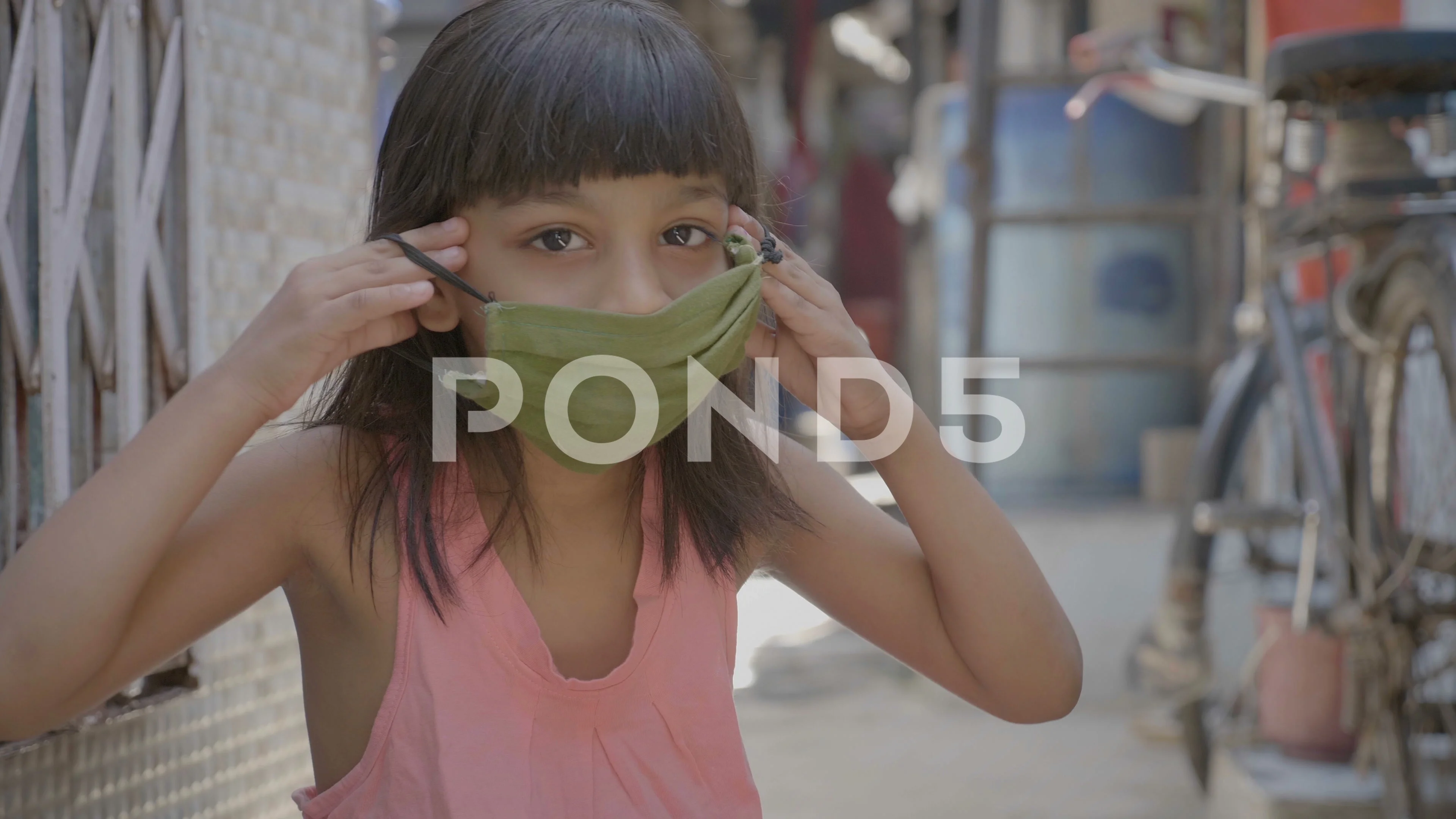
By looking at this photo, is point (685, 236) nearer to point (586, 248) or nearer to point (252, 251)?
point (586, 248)

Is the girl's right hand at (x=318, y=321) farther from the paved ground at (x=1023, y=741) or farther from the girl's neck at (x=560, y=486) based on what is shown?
the paved ground at (x=1023, y=741)

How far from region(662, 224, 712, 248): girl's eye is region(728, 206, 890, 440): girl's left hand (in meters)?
0.03

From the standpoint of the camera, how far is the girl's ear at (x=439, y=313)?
120cm

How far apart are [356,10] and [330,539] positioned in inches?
40.2

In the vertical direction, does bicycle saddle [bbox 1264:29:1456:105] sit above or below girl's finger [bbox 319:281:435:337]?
above

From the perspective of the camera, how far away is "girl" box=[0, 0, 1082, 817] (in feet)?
3.56

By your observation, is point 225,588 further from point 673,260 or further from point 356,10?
point 356,10

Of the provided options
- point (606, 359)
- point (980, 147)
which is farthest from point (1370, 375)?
point (980, 147)

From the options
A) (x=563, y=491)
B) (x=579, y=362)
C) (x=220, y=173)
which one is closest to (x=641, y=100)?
(x=579, y=362)

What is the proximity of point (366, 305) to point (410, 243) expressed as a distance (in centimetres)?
9

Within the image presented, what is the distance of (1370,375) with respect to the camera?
Answer: 97.3 inches

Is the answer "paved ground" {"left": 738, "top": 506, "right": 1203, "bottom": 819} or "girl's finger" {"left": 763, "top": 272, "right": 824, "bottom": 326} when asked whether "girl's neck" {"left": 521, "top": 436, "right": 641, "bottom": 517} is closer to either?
"girl's finger" {"left": 763, "top": 272, "right": 824, "bottom": 326}

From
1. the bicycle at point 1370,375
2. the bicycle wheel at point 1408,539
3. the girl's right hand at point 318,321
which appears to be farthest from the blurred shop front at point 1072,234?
the girl's right hand at point 318,321

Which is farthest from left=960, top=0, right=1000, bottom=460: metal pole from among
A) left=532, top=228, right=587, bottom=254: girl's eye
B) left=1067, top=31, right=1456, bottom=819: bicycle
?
left=532, top=228, right=587, bottom=254: girl's eye
